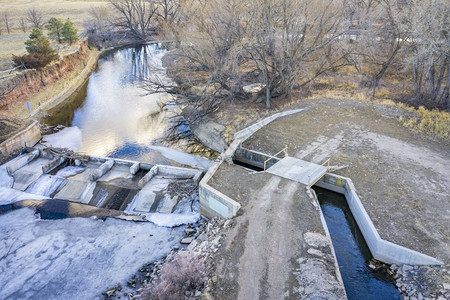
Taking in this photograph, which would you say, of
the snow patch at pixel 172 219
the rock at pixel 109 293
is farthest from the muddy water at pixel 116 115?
the rock at pixel 109 293

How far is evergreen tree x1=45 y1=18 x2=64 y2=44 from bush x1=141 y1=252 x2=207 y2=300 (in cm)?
4156

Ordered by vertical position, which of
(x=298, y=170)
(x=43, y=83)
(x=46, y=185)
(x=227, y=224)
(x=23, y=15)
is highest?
(x=23, y=15)

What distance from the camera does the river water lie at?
2191cm

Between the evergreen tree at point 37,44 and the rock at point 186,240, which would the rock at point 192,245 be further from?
the evergreen tree at point 37,44

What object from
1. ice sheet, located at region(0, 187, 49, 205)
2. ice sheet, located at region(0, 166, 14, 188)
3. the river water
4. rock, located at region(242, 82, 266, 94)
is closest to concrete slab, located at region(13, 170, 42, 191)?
ice sheet, located at region(0, 166, 14, 188)

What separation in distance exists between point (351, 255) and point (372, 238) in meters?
0.97

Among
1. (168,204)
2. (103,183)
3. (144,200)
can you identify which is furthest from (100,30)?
(168,204)

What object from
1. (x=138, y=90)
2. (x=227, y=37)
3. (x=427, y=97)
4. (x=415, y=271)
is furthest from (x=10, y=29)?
(x=415, y=271)

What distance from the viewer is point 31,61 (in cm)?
2991

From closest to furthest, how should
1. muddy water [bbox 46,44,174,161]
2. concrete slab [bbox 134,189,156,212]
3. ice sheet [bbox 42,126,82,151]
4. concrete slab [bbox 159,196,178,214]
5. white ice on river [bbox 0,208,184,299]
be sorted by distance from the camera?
white ice on river [bbox 0,208,184,299], concrete slab [bbox 159,196,178,214], concrete slab [bbox 134,189,156,212], muddy water [bbox 46,44,174,161], ice sheet [bbox 42,126,82,151]

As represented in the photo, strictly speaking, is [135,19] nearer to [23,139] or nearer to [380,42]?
[23,139]

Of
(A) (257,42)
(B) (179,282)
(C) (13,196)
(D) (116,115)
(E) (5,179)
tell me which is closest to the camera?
(B) (179,282)

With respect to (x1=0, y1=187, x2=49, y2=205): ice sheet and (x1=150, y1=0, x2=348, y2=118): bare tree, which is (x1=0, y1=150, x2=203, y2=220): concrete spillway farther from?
(x1=150, y1=0, x2=348, y2=118): bare tree

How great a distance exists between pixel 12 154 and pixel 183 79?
13.8 m
